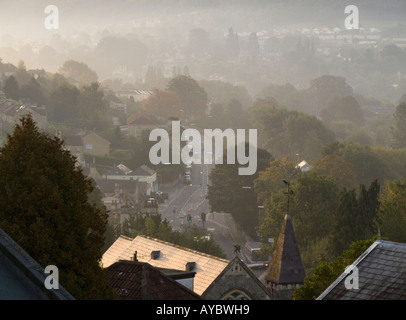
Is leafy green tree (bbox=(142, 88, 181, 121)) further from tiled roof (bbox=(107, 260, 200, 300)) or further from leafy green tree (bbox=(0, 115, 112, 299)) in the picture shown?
leafy green tree (bbox=(0, 115, 112, 299))

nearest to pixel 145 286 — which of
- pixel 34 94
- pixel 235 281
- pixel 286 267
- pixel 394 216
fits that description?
pixel 235 281

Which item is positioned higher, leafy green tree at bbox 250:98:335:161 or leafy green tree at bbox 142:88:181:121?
leafy green tree at bbox 142:88:181:121

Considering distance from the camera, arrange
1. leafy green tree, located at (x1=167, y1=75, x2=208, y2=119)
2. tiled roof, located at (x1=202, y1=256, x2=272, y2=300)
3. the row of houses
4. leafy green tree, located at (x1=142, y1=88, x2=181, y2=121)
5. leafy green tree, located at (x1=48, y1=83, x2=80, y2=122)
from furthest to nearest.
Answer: leafy green tree, located at (x1=167, y1=75, x2=208, y2=119) → leafy green tree, located at (x1=142, y1=88, x2=181, y2=121) → leafy green tree, located at (x1=48, y1=83, x2=80, y2=122) → tiled roof, located at (x1=202, y1=256, x2=272, y2=300) → the row of houses

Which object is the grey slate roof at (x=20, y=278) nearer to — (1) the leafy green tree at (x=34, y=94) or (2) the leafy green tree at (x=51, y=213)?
(2) the leafy green tree at (x=51, y=213)

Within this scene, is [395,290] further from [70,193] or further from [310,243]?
[310,243]

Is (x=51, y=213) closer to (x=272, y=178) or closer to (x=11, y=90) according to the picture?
(x=272, y=178)

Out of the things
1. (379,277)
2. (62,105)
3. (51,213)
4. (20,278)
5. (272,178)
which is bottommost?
(272,178)

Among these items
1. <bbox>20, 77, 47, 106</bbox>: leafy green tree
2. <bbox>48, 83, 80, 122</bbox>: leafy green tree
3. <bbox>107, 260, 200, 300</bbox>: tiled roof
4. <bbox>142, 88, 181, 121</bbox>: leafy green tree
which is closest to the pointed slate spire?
<bbox>107, 260, 200, 300</bbox>: tiled roof
